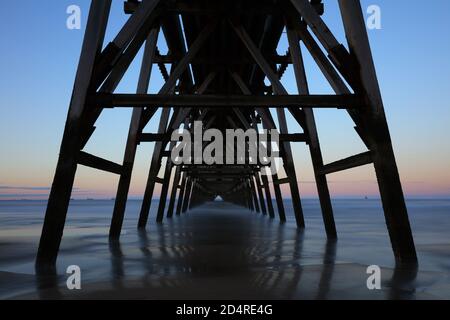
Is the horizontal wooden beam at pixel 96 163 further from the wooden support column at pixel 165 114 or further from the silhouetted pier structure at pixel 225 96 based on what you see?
the wooden support column at pixel 165 114

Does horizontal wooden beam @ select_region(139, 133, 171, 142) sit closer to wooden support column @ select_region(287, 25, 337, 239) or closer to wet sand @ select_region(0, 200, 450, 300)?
wet sand @ select_region(0, 200, 450, 300)

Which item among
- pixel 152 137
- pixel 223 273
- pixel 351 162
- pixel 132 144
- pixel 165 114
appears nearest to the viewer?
pixel 223 273

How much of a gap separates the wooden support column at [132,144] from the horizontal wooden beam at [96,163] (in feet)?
1.11

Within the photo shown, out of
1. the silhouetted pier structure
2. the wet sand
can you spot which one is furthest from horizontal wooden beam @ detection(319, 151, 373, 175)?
the wet sand

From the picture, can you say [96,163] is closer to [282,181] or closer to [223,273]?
[223,273]

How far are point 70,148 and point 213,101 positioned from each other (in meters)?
1.33

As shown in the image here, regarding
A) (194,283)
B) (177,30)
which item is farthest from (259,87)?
(194,283)

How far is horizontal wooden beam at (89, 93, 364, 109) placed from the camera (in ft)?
11.7

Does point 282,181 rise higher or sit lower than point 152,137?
lower

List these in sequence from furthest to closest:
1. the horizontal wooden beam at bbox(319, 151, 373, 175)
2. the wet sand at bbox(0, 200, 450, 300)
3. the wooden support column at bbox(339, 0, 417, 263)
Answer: the horizontal wooden beam at bbox(319, 151, 373, 175) < the wooden support column at bbox(339, 0, 417, 263) < the wet sand at bbox(0, 200, 450, 300)

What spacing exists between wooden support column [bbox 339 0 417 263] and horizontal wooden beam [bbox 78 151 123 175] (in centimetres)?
251

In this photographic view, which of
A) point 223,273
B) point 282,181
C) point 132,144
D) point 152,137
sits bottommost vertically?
point 223,273

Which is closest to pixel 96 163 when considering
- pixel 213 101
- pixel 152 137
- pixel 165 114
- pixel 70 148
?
pixel 70 148

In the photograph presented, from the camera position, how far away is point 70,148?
133 inches
